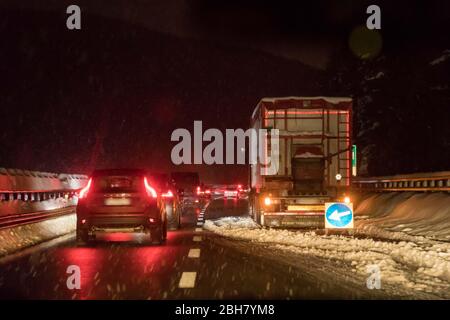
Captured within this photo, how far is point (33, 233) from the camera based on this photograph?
18094 millimetres

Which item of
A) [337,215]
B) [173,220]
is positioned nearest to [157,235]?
[337,215]

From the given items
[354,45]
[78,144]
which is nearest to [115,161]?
[78,144]

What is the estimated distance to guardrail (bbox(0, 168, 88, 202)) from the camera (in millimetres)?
27780

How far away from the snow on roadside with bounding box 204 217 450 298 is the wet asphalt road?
25.1 inches

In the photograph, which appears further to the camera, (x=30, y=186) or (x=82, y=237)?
(x=30, y=186)

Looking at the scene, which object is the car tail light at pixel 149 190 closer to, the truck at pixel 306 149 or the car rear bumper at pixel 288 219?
the car rear bumper at pixel 288 219

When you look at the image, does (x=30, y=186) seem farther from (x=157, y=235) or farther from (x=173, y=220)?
(x=157, y=235)

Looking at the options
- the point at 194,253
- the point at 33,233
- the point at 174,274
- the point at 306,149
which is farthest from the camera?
the point at 306,149

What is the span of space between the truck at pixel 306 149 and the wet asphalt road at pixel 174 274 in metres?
5.83

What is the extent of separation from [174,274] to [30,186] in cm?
2196

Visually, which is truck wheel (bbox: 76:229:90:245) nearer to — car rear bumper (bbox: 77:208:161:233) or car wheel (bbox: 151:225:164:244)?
car rear bumper (bbox: 77:208:161:233)

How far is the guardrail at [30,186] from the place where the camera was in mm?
27780

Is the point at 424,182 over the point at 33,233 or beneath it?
over

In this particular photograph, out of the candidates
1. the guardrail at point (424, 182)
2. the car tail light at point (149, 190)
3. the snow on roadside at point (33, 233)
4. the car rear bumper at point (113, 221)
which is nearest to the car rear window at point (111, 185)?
the car tail light at point (149, 190)
